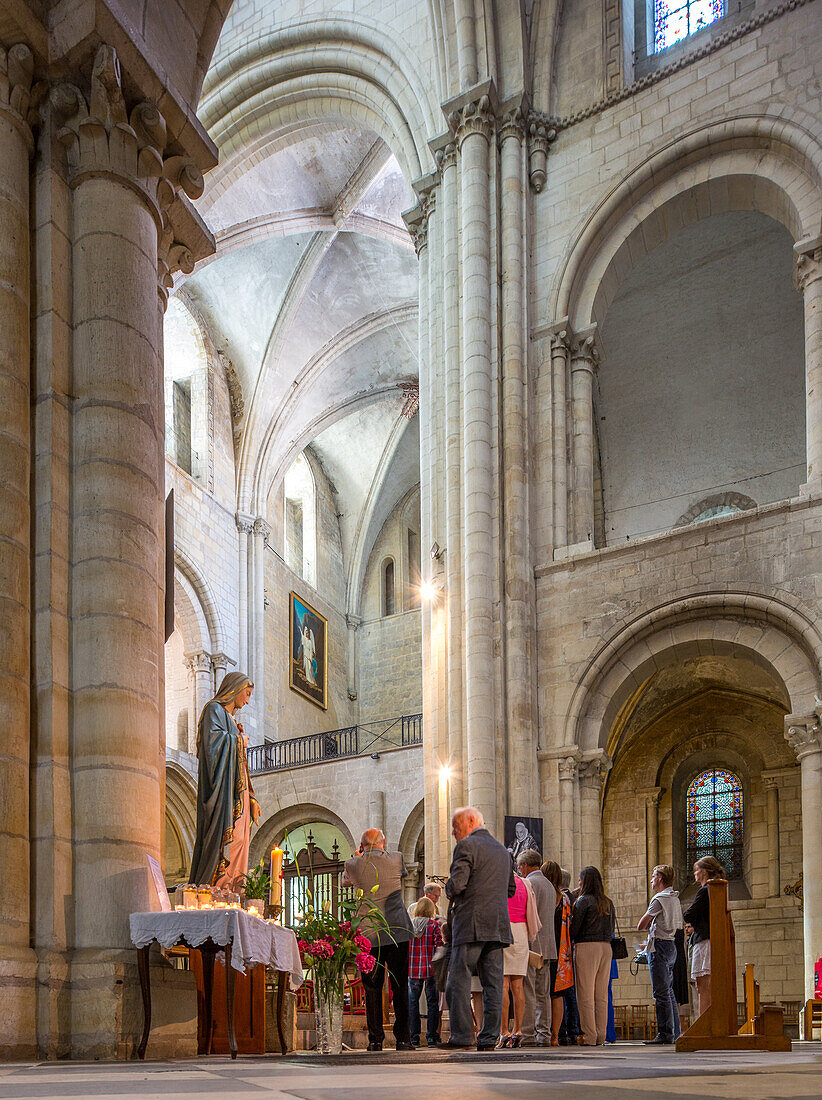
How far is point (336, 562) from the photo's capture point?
28.8 metres

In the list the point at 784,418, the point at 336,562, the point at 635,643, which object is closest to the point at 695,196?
the point at 784,418

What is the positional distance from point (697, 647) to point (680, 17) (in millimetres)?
8073

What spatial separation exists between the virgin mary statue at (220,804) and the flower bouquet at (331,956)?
0.48 m

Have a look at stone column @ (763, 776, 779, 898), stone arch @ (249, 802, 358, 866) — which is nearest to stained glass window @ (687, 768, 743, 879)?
stone column @ (763, 776, 779, 898)

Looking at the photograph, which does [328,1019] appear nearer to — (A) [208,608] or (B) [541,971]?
(B) [541,971]

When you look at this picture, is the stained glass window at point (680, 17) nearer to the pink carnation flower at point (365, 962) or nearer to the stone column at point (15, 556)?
the stone column at point (15, 556)

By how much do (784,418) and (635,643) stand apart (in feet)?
18.2

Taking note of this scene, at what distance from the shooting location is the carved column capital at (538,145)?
49.7 feet

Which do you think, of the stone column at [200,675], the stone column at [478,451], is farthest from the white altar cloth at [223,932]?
the stone column at [200,675]

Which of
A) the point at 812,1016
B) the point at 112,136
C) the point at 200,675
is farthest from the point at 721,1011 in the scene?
the point at 200,675

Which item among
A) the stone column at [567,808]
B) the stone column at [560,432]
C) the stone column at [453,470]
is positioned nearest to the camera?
the stone column at [567,808]

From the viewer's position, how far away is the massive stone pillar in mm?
13102

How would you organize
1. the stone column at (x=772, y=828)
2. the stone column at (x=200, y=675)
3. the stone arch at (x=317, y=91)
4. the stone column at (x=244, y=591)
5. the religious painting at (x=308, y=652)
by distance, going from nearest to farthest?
the stone arch at (x=317, y=91), the stone column at (x=772, y=828), the stone column at (x=200, y=675), the stone column at (x=244, y=591), the religious painting at (x=308, y=652)

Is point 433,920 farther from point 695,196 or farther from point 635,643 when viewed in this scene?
point 695,196
